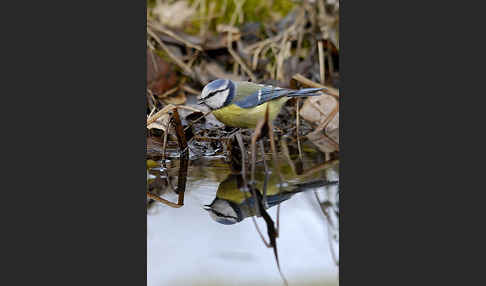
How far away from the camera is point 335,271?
2148 mm

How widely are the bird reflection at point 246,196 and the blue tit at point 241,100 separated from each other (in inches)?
15.0

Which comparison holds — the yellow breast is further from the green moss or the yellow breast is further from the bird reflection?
the green moss

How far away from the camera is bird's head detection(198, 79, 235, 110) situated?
9.27 feet

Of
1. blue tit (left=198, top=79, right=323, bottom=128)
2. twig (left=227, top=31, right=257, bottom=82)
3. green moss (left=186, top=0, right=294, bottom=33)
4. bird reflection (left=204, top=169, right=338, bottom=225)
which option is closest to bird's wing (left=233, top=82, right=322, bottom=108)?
blue tit (left=198, top=79, right=323, bottom=128)

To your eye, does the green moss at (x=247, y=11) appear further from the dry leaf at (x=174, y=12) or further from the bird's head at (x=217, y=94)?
the bird's head at (x=217, y=94)

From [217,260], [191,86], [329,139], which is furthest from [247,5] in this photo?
[217,260]

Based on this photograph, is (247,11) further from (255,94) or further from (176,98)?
(255,94)

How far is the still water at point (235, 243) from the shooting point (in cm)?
208

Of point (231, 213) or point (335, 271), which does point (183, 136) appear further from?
point (335, 271)

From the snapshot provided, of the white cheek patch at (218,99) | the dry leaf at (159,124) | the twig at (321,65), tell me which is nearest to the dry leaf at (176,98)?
the dry leaf at (159,124)

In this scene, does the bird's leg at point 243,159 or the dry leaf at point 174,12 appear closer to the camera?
the bird's leg at point 243,159

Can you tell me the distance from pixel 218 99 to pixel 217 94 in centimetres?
3

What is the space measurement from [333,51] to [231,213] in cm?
238

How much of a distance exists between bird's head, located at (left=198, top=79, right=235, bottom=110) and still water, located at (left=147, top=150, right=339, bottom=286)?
1.62ft
